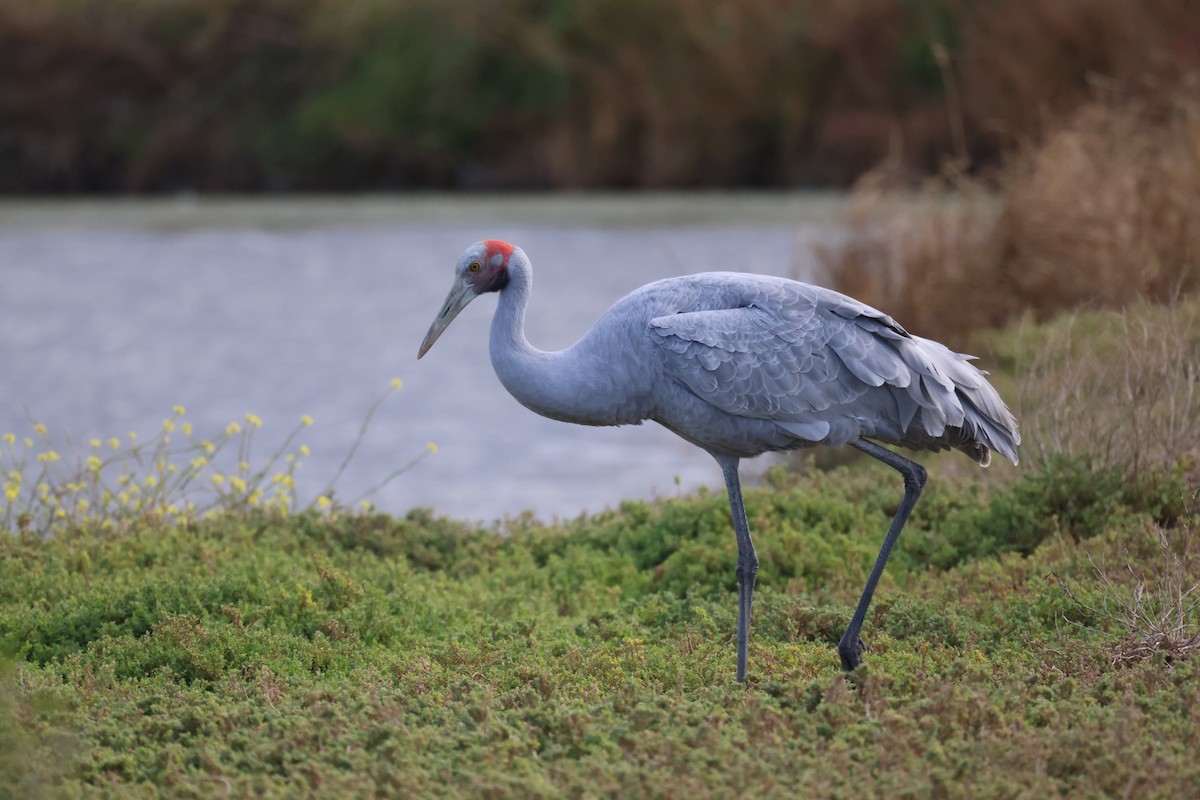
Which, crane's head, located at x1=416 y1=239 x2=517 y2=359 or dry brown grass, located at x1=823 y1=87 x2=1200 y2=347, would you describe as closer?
crane's head, located at x1=416 y1=239 x2=517 y2=359

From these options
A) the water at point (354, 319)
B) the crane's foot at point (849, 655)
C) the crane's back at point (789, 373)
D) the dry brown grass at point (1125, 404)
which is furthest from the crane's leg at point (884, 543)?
the water at point (354, 319)

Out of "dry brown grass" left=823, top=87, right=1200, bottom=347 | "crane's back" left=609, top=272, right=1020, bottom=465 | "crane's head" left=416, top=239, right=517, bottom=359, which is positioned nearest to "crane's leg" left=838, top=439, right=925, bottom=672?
"crane's back" left=609, top=272, right=1020, bottom=465

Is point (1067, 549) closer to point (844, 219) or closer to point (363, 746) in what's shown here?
point (363, 746)

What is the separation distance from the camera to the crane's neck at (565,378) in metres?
5.58

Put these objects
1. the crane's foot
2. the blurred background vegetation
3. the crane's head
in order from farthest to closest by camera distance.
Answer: the blurred background vegetation
the crane's head
the crane's foot

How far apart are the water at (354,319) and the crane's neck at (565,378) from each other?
10.3 feet

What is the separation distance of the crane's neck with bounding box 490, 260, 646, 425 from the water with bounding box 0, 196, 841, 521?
3.13 meters

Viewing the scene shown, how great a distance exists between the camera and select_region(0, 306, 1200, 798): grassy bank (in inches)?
165

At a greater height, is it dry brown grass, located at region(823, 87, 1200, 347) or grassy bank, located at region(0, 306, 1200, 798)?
dry brown grass, located at region(823, 87, 1200, 347)

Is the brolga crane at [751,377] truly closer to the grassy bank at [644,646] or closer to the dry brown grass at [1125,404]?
the grassy bank at [644,646]

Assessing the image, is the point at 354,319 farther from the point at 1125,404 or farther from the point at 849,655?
the point at 849,655

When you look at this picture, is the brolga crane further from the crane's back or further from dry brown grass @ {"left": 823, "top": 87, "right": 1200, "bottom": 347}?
dry brown grass @ {"left": 823, "top": 87, "right": 1200, "bottom": 347}

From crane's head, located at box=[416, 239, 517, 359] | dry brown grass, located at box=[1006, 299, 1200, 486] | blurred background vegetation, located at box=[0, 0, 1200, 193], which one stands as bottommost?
dry brown grass, located at box=[1006, 299, 1200, 486]

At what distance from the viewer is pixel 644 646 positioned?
229 inches
